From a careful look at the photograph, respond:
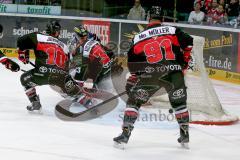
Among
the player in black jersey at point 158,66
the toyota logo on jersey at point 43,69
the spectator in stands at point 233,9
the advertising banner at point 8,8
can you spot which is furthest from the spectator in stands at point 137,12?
the player in black jersey at point 158,66

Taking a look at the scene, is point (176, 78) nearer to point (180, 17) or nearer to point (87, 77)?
point (87, 77)

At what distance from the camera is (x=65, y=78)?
674 cm

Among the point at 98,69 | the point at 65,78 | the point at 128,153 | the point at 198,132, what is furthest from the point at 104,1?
the point at 128,153

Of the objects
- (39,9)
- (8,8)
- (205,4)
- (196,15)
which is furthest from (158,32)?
(8,8)

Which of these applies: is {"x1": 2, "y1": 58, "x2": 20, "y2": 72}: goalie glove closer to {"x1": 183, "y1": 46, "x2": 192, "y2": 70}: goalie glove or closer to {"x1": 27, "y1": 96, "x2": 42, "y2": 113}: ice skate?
{"x1": 27, "y1": 96, "x2": 42, "y2": 113}: ice skate

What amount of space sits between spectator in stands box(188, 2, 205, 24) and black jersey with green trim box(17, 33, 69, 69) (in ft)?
16.8

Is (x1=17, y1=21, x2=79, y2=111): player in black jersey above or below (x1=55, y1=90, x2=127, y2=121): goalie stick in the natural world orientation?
above

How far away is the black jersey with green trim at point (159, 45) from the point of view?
5035mm

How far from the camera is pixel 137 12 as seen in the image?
12.0 meters

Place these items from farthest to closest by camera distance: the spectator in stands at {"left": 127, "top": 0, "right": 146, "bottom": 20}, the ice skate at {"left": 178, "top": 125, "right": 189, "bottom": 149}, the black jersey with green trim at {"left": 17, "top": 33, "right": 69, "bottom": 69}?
the spectator in stands at {"left": 127, "top": 0, "right": 146, "bottom": 20}, the black jersey with green trim at {"left": 17, "top": 33, "right": 69, "bottom": 69}, the ice skate at {"left": 178, "top": 125, "right": 189, "bottom": 149}

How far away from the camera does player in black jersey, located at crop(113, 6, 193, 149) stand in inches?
198

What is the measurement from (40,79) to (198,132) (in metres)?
2.00

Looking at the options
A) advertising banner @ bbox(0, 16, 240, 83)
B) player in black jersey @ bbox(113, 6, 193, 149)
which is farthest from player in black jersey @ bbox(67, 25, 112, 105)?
advertising banner @ bbox(0, 16, 240, 83)

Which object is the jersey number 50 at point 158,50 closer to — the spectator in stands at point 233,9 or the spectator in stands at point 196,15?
the spectator in stands at point 196,15
